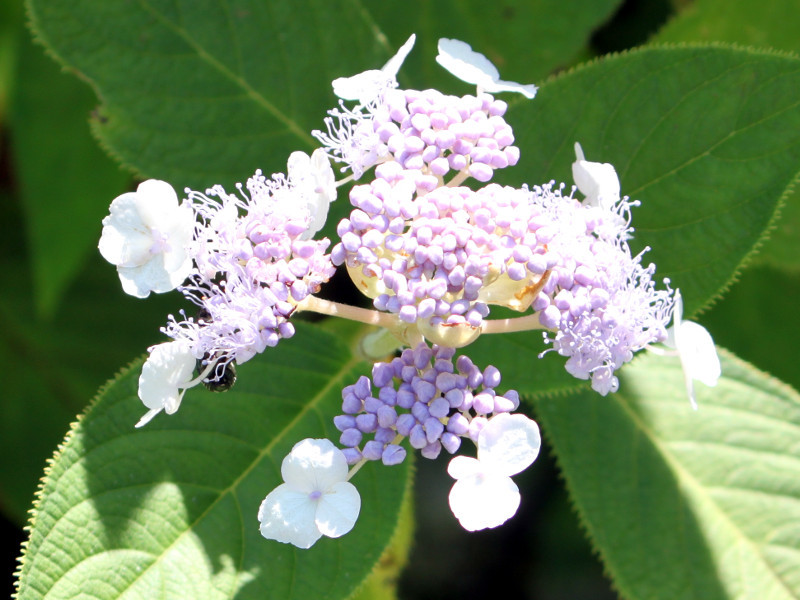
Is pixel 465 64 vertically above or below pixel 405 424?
above

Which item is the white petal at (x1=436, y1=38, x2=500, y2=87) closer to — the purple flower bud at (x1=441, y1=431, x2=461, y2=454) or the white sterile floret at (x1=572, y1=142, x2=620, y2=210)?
the white sterile floret at (x1=572, y1=142, x2=620, y2=210)

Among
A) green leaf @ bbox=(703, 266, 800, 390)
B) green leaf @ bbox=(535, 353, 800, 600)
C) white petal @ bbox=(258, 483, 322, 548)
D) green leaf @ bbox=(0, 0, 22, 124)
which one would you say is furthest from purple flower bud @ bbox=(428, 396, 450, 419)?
green leaf @ bbox=(0, 0, 22, 124)

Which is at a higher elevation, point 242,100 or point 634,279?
point 242,100

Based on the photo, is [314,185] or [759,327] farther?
[759,327]

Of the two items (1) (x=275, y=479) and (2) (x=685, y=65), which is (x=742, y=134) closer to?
(2) (x=685, y=65)

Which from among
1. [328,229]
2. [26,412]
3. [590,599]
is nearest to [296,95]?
[328,229]

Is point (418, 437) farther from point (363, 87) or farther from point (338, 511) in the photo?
point (363, 87)

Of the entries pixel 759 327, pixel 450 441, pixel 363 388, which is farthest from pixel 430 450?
pixel 759 327
